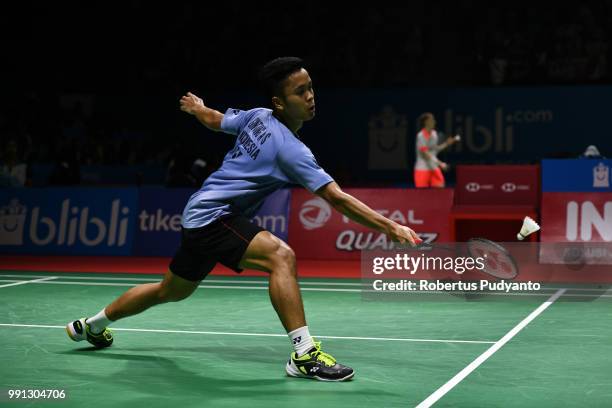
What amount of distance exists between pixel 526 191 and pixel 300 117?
7.58 meters

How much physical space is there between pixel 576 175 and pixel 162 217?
556cm

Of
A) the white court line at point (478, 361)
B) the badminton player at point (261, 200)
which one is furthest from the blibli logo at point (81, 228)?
the badminton player at point (261, 200)

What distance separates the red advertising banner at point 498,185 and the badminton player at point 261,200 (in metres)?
7.31

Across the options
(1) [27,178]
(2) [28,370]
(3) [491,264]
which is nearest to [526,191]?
(3) [491,264]

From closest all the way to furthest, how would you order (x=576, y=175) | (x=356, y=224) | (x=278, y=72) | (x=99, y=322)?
(x=278, y=72)
(x=99, y=322)
(x=576, y=175)
(x=356, y=224)

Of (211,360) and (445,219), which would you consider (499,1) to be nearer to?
(445,219)

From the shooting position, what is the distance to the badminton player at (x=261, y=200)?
5215mm

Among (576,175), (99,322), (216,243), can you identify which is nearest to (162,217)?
(576,175)

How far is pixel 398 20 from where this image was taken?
20.3 meters

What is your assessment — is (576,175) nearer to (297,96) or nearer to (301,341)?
(297,96)

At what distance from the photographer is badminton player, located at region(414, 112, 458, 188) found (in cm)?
1491

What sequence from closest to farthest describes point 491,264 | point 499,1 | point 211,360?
point 211,360 < point 491,264 < point 499,1

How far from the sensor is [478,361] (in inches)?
229

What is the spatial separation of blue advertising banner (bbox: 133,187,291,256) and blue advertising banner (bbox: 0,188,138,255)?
0.43ft
